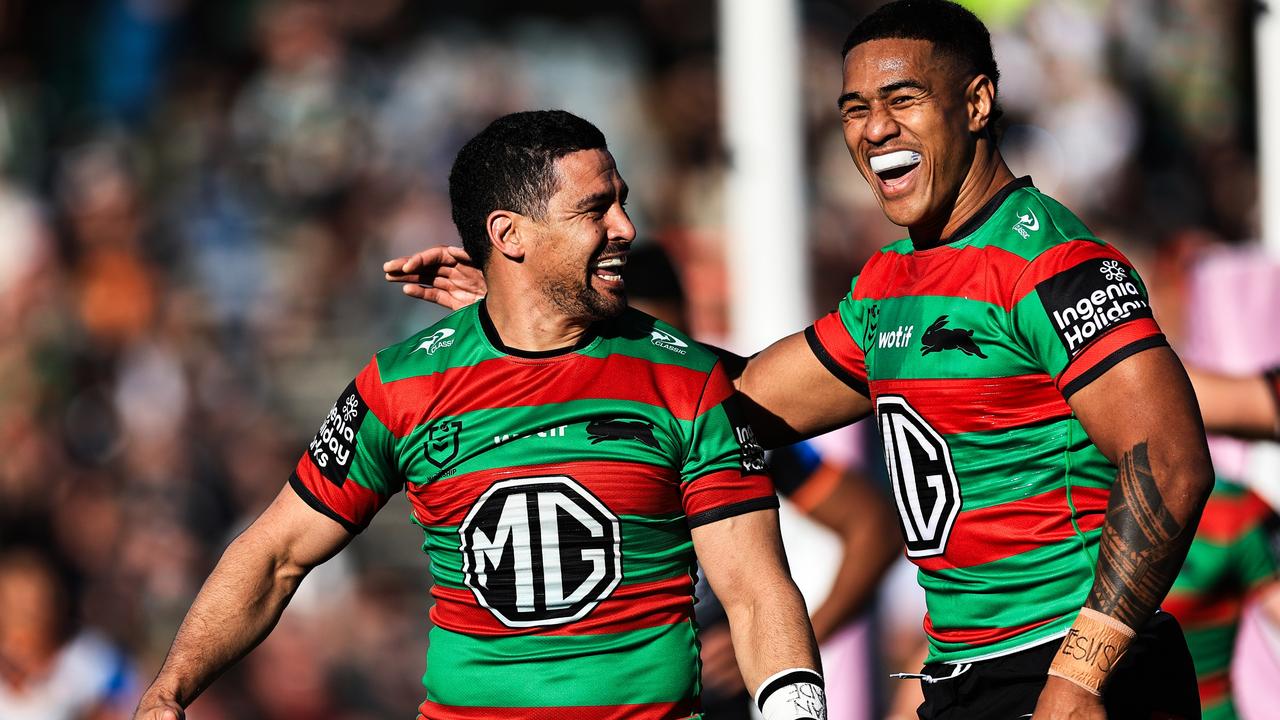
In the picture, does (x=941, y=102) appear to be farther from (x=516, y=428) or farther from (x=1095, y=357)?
(x=516, y=428)

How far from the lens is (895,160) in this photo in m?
4.18

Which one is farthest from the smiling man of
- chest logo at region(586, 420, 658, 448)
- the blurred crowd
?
the blurred crowd

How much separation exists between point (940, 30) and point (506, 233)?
1.21m

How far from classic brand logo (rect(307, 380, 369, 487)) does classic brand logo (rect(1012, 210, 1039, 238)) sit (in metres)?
1.68

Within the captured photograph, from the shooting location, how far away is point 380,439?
4.34m

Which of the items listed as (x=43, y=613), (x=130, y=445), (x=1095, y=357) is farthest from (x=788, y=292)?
(x=130, y=445)

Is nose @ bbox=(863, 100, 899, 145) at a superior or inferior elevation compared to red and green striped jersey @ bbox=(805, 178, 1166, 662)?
superior

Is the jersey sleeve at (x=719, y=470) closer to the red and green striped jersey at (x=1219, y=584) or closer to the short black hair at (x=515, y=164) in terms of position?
the short black hair at (x=515, y=164)

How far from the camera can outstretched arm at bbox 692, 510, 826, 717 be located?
3984 mm

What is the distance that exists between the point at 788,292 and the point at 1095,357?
3576 millimetres

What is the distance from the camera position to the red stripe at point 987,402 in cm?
393

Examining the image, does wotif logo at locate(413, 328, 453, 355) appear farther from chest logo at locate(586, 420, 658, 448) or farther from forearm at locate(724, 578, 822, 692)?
forearm at locate(724, 578, 822, 692)

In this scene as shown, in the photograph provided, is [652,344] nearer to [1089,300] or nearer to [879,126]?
[879,126]

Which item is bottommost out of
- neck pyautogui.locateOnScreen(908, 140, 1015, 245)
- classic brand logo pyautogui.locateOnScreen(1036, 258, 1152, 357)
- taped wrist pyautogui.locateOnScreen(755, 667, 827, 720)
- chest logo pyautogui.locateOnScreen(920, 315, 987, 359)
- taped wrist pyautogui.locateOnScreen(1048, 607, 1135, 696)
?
taped wrist pyautogui.locateOnScreen(755, 667, 827, 720)
